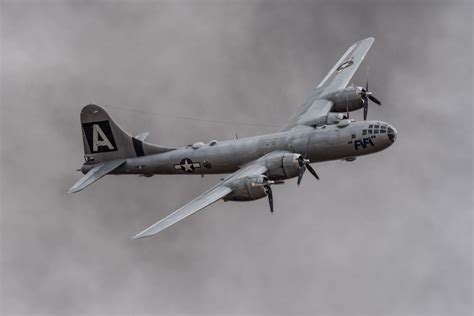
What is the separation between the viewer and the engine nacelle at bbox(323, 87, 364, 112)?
70.1m

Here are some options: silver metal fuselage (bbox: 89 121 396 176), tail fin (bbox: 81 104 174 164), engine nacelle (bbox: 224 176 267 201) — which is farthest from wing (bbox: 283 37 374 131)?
tail fin (bbox: 81 104 174 164)

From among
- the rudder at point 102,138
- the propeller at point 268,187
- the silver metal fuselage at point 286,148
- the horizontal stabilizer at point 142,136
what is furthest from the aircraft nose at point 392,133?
the rudder at point 102,138

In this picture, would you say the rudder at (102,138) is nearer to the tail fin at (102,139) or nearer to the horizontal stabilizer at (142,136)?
the tail fin at (102,139)

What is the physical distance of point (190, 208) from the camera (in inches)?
2287

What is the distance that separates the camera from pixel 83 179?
223 feet

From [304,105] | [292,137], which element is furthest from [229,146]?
[304,105]

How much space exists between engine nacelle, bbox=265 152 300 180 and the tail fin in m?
12.0

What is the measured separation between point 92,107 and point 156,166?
21.7 feet

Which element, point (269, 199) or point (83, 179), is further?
point (83, 179)

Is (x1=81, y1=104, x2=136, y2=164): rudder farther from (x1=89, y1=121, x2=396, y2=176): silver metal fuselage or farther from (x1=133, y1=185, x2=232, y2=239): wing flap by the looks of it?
(x1=133, y1=185, x2=232, y2=239): wing flap

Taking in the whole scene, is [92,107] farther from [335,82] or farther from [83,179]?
[335,82]

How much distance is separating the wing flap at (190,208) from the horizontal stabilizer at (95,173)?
11.1m

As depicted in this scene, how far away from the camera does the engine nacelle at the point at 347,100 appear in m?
70.1

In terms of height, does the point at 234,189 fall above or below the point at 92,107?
below
